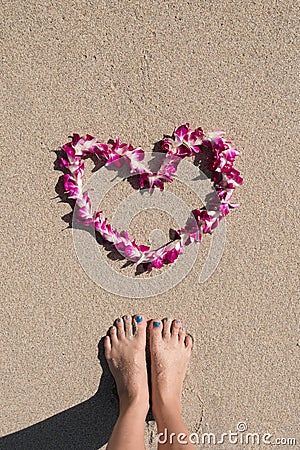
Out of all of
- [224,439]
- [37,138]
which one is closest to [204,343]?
[224,439]

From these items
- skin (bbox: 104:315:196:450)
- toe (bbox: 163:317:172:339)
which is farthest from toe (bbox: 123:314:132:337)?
toe (bbox: 163:317:172:339)

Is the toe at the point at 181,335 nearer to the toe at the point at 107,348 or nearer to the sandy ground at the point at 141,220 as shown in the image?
the sandy ground at the point at 141,220

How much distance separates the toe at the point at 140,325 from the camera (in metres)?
1.98

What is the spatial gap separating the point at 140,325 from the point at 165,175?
63 centimetres

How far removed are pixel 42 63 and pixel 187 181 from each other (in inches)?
29.7

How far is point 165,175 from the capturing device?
75.7 inches

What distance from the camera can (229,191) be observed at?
6.35 ft

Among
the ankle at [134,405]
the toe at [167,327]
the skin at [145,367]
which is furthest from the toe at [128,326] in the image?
the ankle at [134,405]

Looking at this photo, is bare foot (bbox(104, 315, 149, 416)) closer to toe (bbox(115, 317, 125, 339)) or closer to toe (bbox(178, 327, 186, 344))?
toe (bbox(115, 317, 125, 339))

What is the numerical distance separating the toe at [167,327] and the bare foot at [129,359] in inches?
3.3

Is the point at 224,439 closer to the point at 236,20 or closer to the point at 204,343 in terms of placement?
the point at 204,343

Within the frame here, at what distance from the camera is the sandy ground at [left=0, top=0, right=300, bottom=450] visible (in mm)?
1904

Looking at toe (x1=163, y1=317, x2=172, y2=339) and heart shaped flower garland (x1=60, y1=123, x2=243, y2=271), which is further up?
heart shaped flower garland (x1=60, y1=123, x2=243, y2=271)

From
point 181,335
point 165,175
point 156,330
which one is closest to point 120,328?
point 156,330
